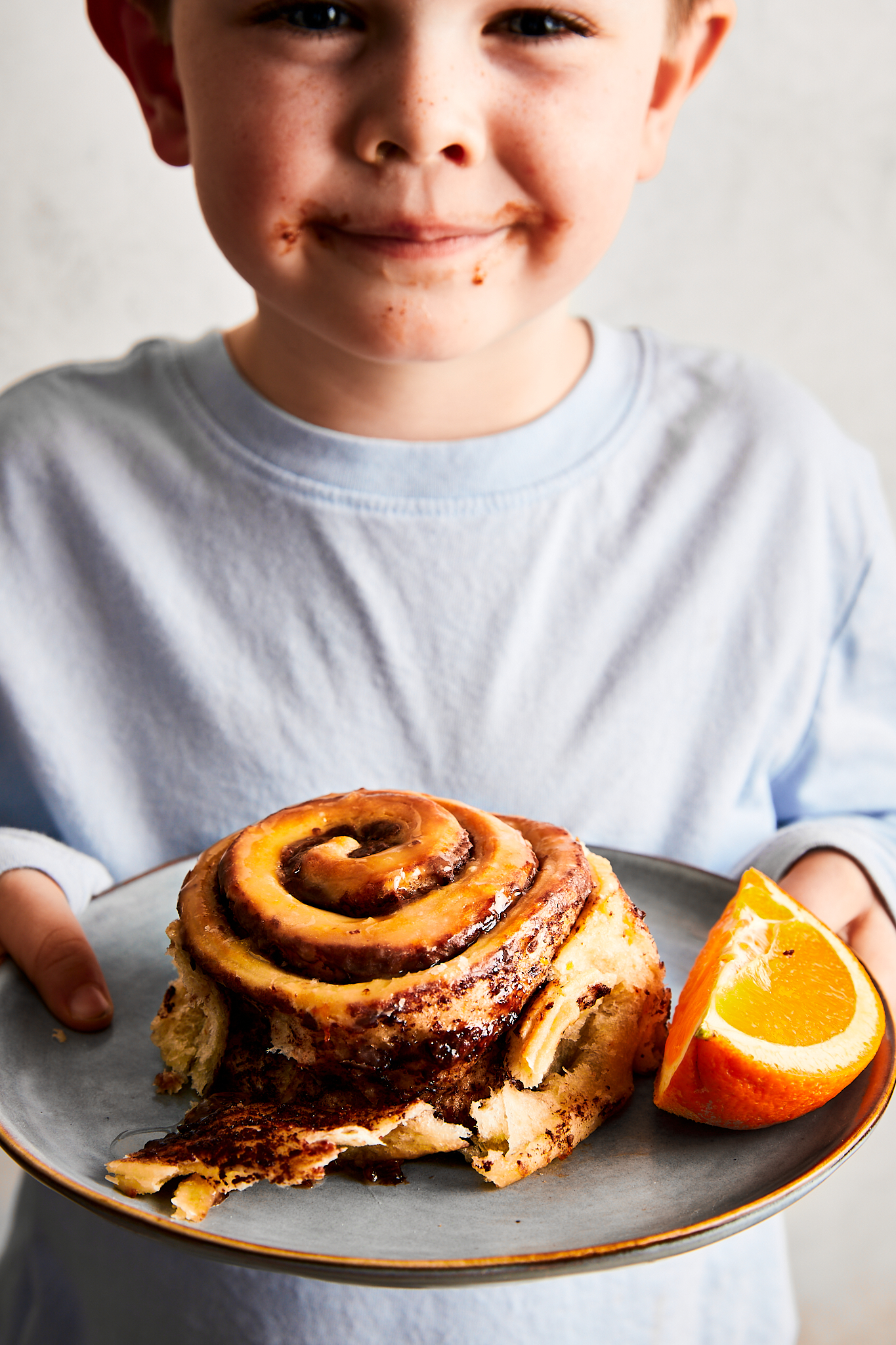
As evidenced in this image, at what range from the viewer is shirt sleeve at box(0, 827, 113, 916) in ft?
3.51

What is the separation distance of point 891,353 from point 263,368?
3.87 feet

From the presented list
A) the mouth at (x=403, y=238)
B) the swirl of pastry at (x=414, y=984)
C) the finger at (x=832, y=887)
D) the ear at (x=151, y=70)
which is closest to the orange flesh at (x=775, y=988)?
the swirl of pastry at (x=414, y=984)

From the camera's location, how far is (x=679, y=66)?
3.97 feet

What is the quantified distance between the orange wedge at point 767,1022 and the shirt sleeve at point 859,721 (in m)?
0.56

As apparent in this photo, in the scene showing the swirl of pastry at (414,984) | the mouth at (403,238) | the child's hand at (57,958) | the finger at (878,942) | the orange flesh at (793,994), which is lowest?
the finger at (878,942)

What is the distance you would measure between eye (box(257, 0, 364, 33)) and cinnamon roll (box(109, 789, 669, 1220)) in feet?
2.24

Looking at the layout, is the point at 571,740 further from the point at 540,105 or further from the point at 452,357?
the point at 540,105

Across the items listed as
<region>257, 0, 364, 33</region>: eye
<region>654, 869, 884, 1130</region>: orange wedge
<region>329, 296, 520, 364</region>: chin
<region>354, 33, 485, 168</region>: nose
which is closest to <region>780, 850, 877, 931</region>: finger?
<region>654, 869, 884, 1130</region>: orange wedge

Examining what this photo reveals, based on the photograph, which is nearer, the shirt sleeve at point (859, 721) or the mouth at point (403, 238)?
the mouth at point (403, 238)

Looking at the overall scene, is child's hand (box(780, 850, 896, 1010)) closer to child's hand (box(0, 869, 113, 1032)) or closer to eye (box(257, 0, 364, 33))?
child's hand (box(0, 869, 113, 1032))

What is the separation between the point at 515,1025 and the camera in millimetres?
746

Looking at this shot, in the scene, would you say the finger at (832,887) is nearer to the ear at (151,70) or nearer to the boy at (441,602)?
the boy at (441,602)

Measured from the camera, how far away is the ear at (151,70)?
46.7 inches

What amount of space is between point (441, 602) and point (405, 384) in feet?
0.87
